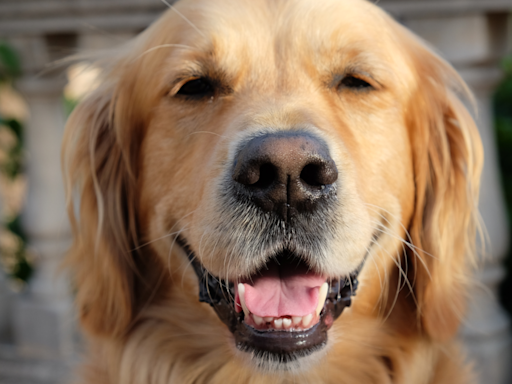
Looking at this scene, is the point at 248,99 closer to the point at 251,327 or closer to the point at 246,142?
the point at 246,142

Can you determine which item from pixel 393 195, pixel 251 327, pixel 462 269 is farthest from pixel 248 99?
pixel 462 269

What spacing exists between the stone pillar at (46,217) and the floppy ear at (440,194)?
3.14m

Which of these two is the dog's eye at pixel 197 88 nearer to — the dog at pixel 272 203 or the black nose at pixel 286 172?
the dog at pixel 272 203

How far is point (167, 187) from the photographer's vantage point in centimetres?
223

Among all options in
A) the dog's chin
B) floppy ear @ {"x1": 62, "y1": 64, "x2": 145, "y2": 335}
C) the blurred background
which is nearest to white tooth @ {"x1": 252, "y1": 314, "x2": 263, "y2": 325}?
the dog's chin

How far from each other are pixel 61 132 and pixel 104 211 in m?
2.24

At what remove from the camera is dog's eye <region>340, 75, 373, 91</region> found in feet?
7.21

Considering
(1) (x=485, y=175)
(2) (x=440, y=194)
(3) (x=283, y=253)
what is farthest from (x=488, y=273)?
(3) (x=283, y=253)

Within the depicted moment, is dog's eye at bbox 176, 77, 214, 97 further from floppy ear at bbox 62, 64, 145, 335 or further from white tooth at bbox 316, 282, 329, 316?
white tooth at bbox 316, 282, 329, 316

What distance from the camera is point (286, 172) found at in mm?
1568

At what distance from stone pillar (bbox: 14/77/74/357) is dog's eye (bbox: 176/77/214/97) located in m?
2.44

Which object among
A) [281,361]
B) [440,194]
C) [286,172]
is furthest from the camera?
[440,194]

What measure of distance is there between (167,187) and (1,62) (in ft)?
9.20

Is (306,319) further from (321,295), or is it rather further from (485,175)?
(485,175)
